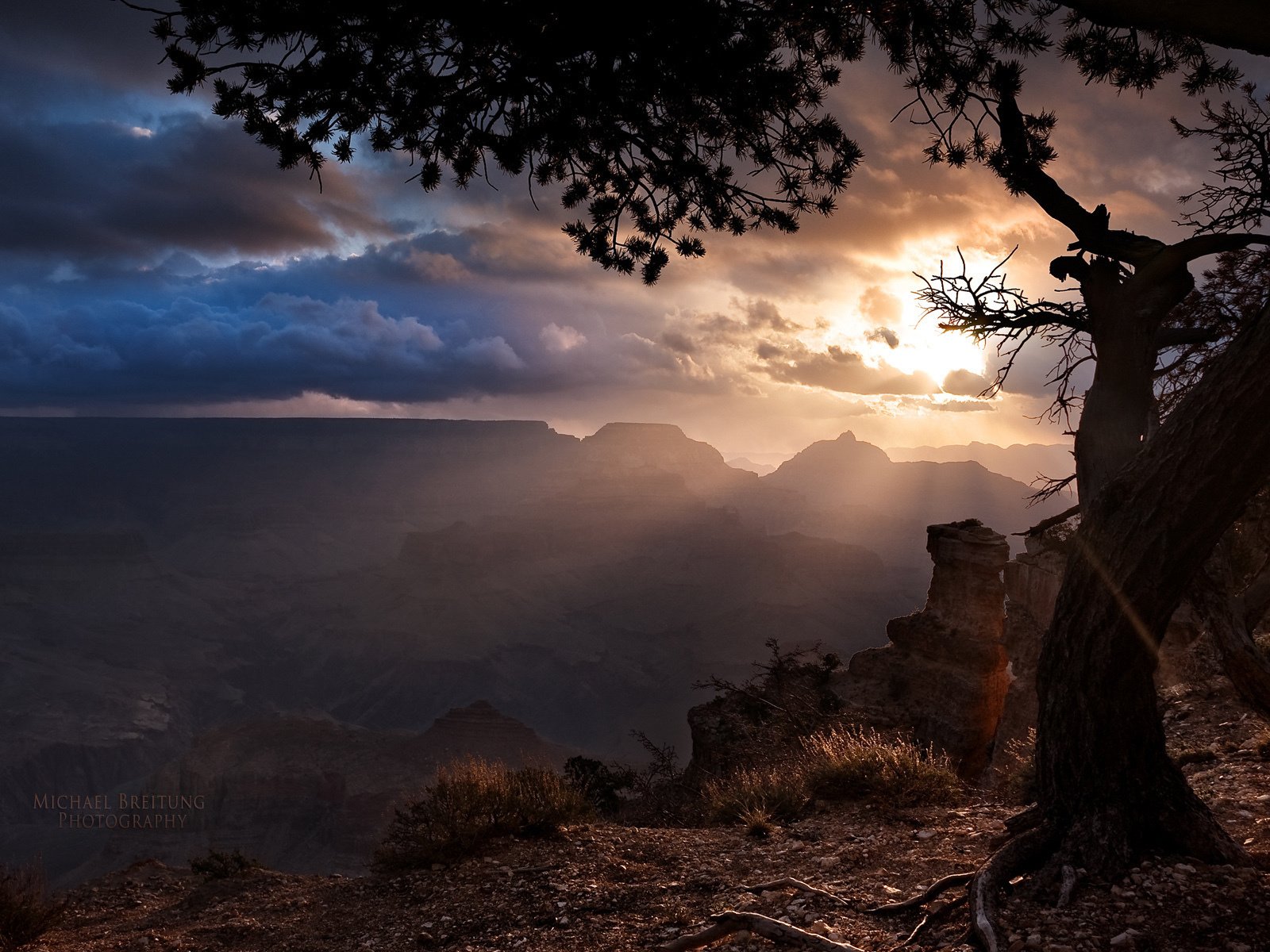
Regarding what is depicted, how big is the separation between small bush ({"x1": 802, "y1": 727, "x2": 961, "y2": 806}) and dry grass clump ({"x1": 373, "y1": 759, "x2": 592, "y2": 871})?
2.38m

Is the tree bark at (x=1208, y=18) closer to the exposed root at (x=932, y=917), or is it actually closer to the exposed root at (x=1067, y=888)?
the exposed root at (x=1067, y=888)

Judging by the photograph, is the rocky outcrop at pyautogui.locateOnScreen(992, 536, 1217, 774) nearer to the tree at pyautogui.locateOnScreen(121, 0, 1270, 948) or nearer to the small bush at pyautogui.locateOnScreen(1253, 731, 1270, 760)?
the small bush at pyautogui.locateOnScreen(1253, 731, 1270, 760)

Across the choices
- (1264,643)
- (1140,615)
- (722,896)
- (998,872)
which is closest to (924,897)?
(998,872)

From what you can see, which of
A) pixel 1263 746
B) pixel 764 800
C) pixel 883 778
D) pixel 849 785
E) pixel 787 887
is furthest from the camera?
pixel 764 800

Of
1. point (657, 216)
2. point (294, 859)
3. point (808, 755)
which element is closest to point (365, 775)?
point (294, 859)

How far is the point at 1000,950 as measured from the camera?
3.01 meters

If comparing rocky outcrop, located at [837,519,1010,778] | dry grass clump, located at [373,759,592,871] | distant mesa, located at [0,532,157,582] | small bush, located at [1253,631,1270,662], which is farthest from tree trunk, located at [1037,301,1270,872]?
distant mesa, located at [0,532,157,582]

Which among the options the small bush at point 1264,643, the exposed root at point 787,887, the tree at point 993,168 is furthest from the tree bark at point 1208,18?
the small bush at point 1264,643

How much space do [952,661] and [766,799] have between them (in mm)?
11411

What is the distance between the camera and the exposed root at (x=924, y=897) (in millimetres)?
3891

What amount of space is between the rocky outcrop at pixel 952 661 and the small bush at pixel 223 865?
12341mm

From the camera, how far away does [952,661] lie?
56.6ft

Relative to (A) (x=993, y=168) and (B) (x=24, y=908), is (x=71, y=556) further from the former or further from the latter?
(A) (x=993, y=168)

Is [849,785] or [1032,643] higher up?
[849,785]
